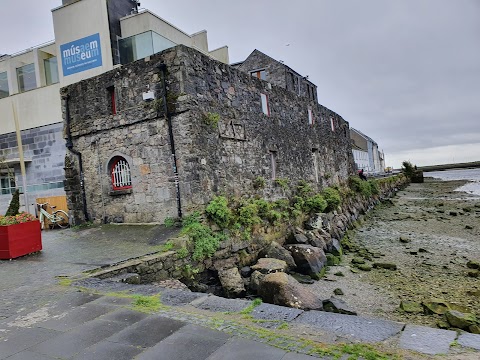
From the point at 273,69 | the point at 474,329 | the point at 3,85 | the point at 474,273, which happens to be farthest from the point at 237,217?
the point at 273,69

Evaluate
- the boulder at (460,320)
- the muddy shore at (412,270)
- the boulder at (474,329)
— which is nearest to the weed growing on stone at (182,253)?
the muddy shore at (412,270)

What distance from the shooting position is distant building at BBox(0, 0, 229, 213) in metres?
15.4

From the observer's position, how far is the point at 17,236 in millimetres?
7758

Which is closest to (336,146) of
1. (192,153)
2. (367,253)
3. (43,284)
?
(367,253)

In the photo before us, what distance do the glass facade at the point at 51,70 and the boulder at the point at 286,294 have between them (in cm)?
1667

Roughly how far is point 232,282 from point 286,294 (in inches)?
110

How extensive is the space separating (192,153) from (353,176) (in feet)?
59.3

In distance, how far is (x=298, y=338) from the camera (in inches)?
134

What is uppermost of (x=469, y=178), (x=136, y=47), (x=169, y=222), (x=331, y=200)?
(x=136, y=47)

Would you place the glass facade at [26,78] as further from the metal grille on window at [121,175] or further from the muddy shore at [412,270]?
the muddy shore at [412,270]

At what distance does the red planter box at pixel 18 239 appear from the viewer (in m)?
7.58

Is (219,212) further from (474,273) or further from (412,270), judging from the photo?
(474,273)

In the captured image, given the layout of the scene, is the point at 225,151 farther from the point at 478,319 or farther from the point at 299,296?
the point at 478,319

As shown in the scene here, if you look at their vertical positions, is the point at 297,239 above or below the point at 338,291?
above
